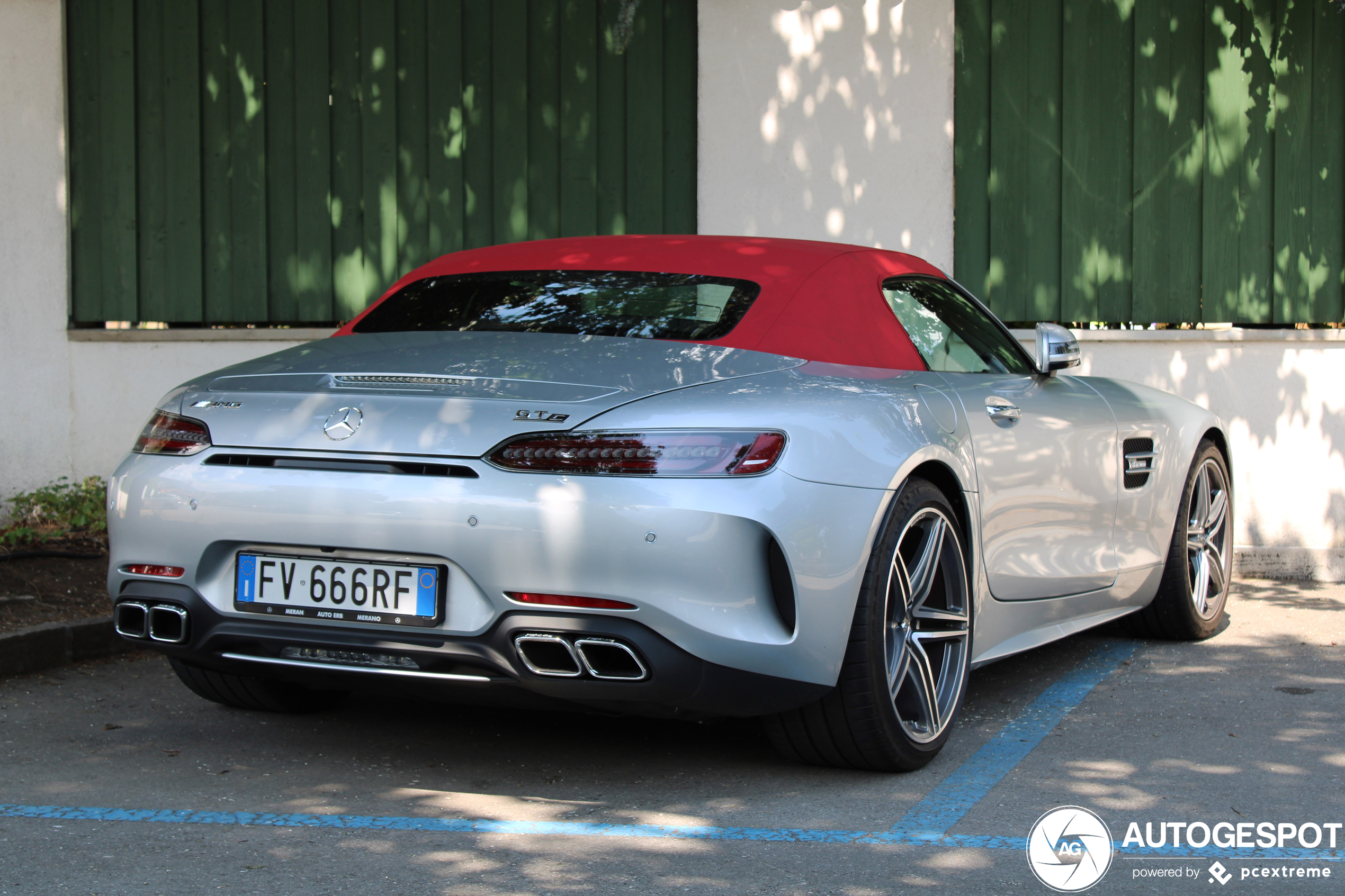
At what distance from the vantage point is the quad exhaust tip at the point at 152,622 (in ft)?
11.4

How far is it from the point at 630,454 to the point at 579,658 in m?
0.48

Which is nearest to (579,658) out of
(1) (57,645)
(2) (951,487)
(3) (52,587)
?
(2) (951,487)

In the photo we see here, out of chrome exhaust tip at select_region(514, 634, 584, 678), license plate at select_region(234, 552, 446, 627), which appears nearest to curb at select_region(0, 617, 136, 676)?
license plate at select_region(234, 552, 446, 627)

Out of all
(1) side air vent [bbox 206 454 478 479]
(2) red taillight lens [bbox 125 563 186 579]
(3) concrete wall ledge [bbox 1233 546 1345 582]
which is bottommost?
(3) concrete wall ledge [bbox 1233 546 1345 582]

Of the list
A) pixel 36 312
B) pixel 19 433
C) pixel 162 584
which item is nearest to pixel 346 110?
pixel 36 312

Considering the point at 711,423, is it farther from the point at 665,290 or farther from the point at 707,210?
the point at 707,210

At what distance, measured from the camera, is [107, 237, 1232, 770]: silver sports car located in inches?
126

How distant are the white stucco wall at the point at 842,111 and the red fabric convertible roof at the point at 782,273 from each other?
3.31 meters

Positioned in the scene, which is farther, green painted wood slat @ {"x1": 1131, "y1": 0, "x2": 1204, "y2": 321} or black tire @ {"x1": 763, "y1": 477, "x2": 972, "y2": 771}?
green painted wood slat @ {"x1": 1131, "y1": 0, "x2": 1204, "y2": 321}

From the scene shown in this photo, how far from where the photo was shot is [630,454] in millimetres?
3201

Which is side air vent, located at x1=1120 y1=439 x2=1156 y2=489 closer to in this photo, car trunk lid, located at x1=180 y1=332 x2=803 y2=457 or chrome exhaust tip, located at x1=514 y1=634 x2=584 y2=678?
car trunk lid, located at x1=180 y1=332 x2=803 y2=457

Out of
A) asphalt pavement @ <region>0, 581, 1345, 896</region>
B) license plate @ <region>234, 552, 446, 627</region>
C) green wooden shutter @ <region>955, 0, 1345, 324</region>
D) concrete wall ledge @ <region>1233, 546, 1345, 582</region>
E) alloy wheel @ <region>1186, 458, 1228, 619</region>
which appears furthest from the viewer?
green wooden shutter @ <region>955, 0, 1345, 324</region>

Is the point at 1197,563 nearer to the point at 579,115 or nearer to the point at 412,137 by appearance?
the point at 579,115

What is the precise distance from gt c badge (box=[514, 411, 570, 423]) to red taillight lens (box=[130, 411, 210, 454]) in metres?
0.82
